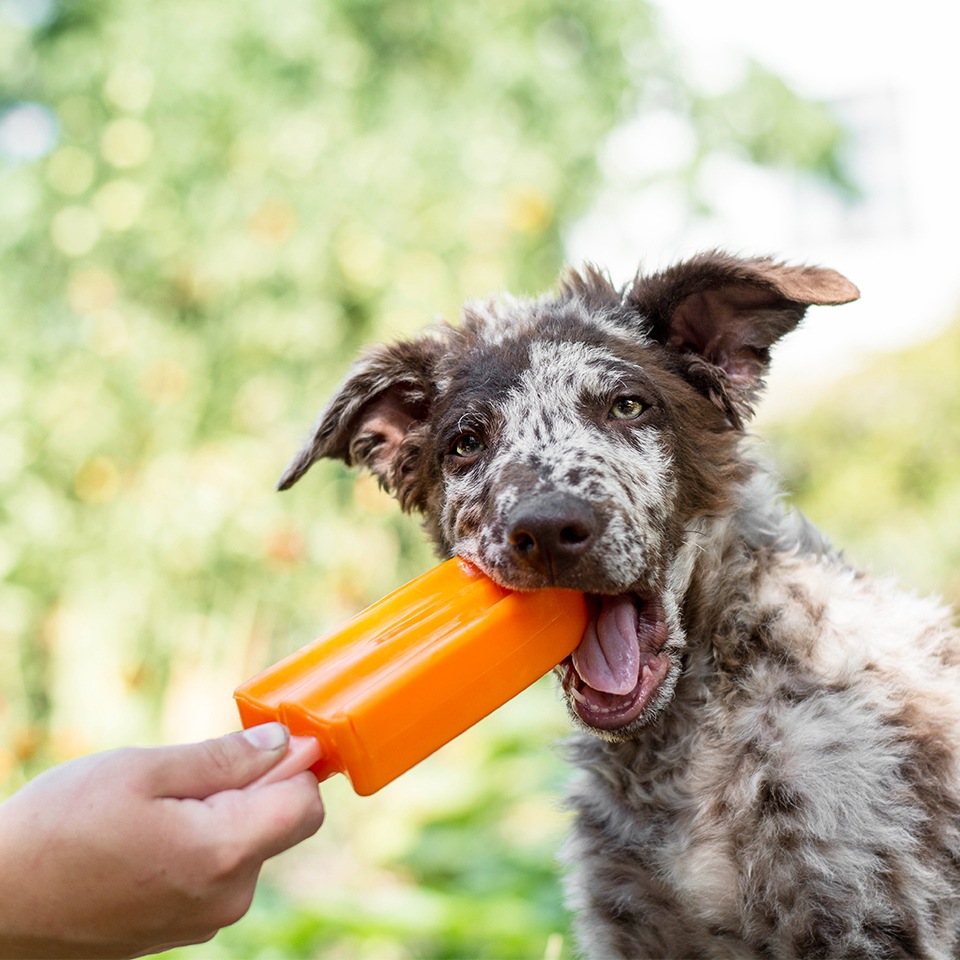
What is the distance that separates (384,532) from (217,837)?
6505mm

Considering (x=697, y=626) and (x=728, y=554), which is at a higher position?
(x=728, y=554)

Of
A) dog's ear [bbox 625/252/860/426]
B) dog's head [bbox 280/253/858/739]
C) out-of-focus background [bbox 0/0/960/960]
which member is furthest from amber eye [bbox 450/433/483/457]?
out-of-focus background [bbox 0/0/960/960]

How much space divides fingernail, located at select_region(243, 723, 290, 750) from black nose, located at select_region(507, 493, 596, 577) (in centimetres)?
85

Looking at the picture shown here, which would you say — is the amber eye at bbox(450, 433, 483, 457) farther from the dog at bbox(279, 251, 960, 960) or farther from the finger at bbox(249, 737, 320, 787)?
the finger at bbox(249, 737, 320, 787)

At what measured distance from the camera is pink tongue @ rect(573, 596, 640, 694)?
Result: 10.4 feet

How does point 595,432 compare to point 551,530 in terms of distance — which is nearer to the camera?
point 551,530

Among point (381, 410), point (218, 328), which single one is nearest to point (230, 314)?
point (218, 328)

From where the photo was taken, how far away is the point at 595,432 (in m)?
3.35

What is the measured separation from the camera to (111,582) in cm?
804

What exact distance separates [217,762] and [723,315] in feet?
7.53

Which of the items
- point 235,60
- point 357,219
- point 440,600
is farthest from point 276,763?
point 235,60

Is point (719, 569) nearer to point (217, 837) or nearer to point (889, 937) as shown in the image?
point (889, 937)

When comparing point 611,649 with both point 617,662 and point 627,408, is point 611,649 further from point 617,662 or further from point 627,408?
point 627,408

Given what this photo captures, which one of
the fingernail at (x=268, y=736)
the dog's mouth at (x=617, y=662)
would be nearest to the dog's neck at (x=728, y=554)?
the dog's mouth at (x=617, y=662)
